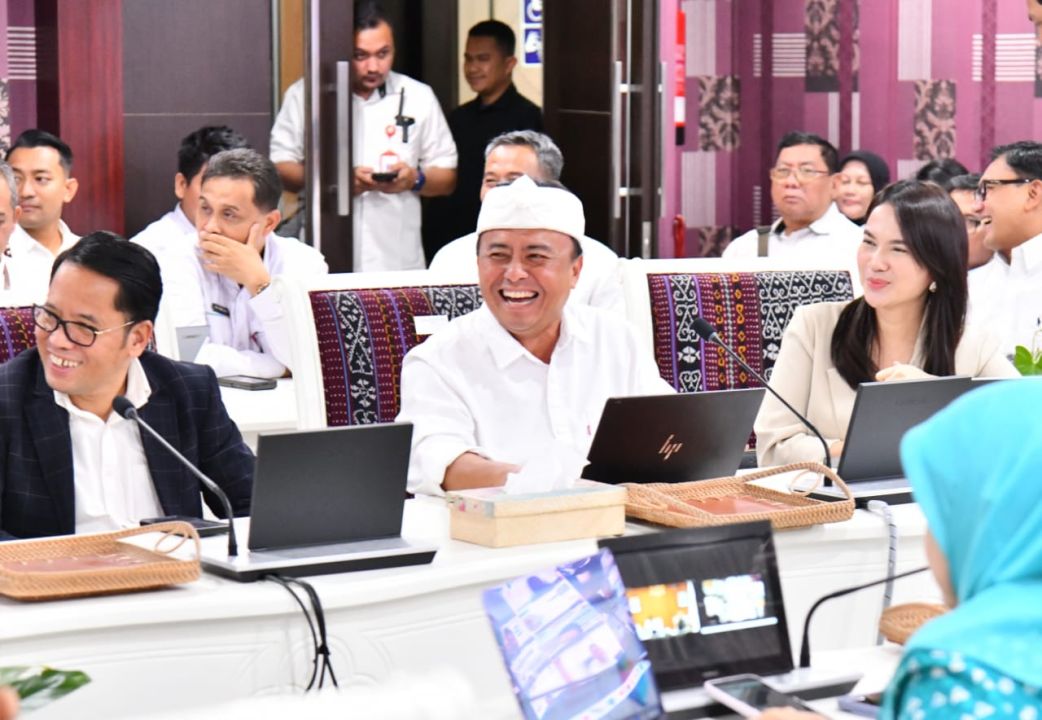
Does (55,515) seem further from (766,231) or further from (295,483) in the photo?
(766,231)

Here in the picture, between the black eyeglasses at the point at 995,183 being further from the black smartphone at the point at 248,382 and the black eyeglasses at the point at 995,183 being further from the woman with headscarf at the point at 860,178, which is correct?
the black smartphone at the point at 248,382

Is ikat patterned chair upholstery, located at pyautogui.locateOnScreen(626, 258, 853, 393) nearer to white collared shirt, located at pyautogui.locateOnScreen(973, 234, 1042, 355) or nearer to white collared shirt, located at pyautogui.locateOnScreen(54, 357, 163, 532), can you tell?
white collared shirt, located at pyautogui.locateOnScreen(973, 234, 1042, 355)

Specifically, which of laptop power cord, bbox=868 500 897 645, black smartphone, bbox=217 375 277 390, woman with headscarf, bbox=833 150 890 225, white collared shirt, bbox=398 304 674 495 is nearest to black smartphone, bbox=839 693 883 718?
laptop power cord, bbox=868 500 897 645

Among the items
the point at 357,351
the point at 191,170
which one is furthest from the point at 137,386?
the point at 191,170

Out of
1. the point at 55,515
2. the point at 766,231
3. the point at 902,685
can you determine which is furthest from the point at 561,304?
the point at 766,231

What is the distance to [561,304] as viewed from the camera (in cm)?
344

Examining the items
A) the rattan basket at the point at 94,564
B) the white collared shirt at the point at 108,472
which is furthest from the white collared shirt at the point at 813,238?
the rattan basket at the point at 94,564

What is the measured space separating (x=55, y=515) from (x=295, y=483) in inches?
23.8

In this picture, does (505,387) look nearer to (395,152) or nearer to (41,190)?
(41,190)

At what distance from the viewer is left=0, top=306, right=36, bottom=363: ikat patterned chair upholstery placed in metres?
3.21

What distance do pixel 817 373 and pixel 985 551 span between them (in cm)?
228

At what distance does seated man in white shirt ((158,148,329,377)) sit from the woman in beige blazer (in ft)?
4.82

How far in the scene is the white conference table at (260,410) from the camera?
410 centimetres

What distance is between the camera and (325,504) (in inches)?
98.8
